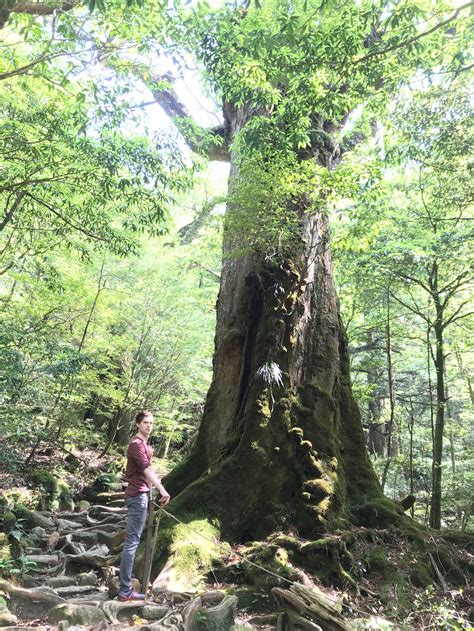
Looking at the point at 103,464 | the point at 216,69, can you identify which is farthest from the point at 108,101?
the point at 103,464

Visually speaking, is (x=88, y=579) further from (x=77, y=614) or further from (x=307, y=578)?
(x=307, y=578)

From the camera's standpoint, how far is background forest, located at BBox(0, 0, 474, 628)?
501 cm

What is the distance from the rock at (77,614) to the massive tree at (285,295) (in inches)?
70.6

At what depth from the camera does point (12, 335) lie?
737 cm

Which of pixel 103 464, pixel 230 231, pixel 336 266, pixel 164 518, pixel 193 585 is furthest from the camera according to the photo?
pixel 103 464

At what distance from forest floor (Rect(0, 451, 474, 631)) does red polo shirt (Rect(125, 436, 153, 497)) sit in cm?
91

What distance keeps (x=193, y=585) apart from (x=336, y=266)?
6.97 m

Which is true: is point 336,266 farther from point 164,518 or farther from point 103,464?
point 103,464

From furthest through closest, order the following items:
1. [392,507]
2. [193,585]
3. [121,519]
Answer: [121,519]
[392,507]
[193,585]

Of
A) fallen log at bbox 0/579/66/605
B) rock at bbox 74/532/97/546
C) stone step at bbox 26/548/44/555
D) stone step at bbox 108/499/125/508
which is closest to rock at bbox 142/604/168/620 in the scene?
fallen log at bbox 0/579/66/605

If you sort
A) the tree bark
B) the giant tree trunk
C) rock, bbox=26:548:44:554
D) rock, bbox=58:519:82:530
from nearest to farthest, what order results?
the giant tree trunk
rock, bbox=26:548:44:554
rock, bbox=58:519:82:530
the tree bark

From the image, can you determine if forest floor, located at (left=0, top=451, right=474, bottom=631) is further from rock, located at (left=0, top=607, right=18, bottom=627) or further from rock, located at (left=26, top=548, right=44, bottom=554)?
rock, located at (left=0, top=607, right=18, bottom=627)

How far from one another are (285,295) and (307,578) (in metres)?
3.51

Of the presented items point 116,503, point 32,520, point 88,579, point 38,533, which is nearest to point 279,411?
point 88,579
